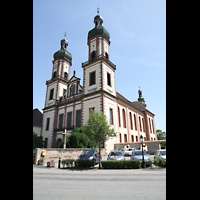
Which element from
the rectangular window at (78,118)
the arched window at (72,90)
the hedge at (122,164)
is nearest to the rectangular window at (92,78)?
the rectangular window at (78,118)

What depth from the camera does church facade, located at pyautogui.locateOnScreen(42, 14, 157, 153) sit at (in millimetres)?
26828

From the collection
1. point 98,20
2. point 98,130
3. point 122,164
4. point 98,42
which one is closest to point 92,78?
point 98,42

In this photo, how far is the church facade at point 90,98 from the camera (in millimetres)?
26828

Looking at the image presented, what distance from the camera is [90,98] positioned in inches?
1078

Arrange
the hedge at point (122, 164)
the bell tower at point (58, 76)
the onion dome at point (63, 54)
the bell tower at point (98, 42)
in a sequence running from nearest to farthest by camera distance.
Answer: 1. the hedge at point (122, 164)
2. the bell tower at point (98, 42)
3. the bell tower at point (58, 76)
4. the onion dome at point (63, 54)

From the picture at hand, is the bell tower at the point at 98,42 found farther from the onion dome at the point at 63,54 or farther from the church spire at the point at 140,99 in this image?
the church spire at the point at 140,99

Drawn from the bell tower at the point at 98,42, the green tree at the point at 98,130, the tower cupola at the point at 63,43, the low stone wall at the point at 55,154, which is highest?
the tower cupola at the point at 63,43

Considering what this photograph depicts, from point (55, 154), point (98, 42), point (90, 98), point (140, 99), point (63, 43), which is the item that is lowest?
point (55, 154)

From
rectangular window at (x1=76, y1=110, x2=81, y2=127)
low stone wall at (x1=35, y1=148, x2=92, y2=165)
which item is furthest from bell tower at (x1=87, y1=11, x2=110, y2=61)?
low stone wall at (x1=35, y1=148, x2=92, y2=165)

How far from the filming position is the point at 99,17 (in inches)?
1337

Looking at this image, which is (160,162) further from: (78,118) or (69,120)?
(69,120)

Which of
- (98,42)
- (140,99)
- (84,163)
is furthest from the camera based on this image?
(140,99)
